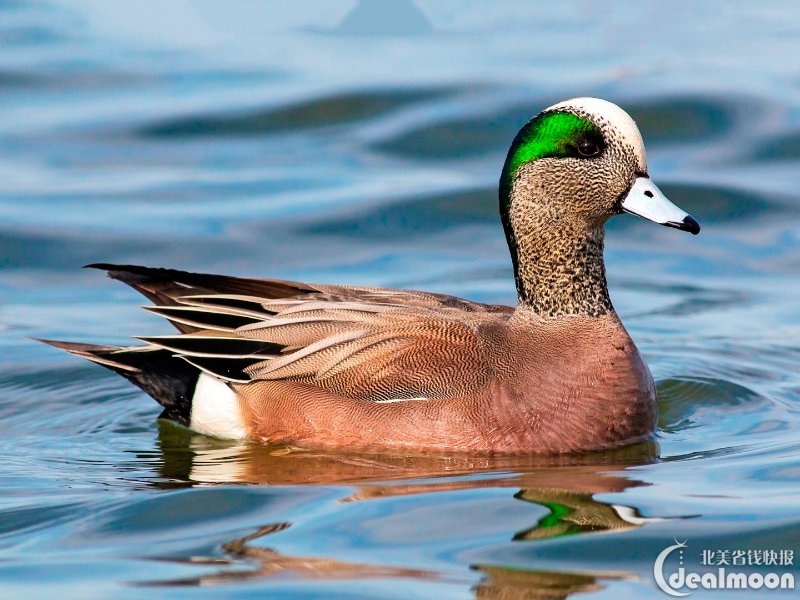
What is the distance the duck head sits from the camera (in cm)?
559

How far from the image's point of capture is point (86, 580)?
4.19 m

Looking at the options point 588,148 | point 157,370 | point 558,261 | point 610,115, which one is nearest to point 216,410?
point 157,370

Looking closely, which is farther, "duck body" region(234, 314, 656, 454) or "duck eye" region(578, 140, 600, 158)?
"duck eye" region(578, 140, 600, 158)

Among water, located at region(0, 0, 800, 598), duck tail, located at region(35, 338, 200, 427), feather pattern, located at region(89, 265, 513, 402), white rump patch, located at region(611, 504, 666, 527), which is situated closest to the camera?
water, located at region(0, 0, 800, 598)

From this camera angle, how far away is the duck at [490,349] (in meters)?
5.48

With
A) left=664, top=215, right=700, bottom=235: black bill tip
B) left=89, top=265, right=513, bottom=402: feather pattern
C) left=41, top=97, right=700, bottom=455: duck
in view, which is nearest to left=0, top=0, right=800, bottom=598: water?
left=41, top=97, right=700, bottom=455: duck

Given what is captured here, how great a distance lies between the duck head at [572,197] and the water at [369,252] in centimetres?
74

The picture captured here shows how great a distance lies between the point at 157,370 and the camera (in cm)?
612

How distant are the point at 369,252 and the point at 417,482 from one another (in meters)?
4.01

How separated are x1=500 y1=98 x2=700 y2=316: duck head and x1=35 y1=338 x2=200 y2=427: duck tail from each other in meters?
1.41

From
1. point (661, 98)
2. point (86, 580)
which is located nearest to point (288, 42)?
point (661, 98)

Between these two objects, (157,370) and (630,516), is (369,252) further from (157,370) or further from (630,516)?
(630,516)

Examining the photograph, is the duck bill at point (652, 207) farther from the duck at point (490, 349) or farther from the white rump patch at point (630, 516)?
the white rump patch at point (630, 516)

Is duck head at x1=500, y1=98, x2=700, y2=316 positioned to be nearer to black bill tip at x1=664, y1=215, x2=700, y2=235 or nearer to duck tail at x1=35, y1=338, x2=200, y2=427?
black bill tip at x1=664, y1=215, x2=700, y2=235
